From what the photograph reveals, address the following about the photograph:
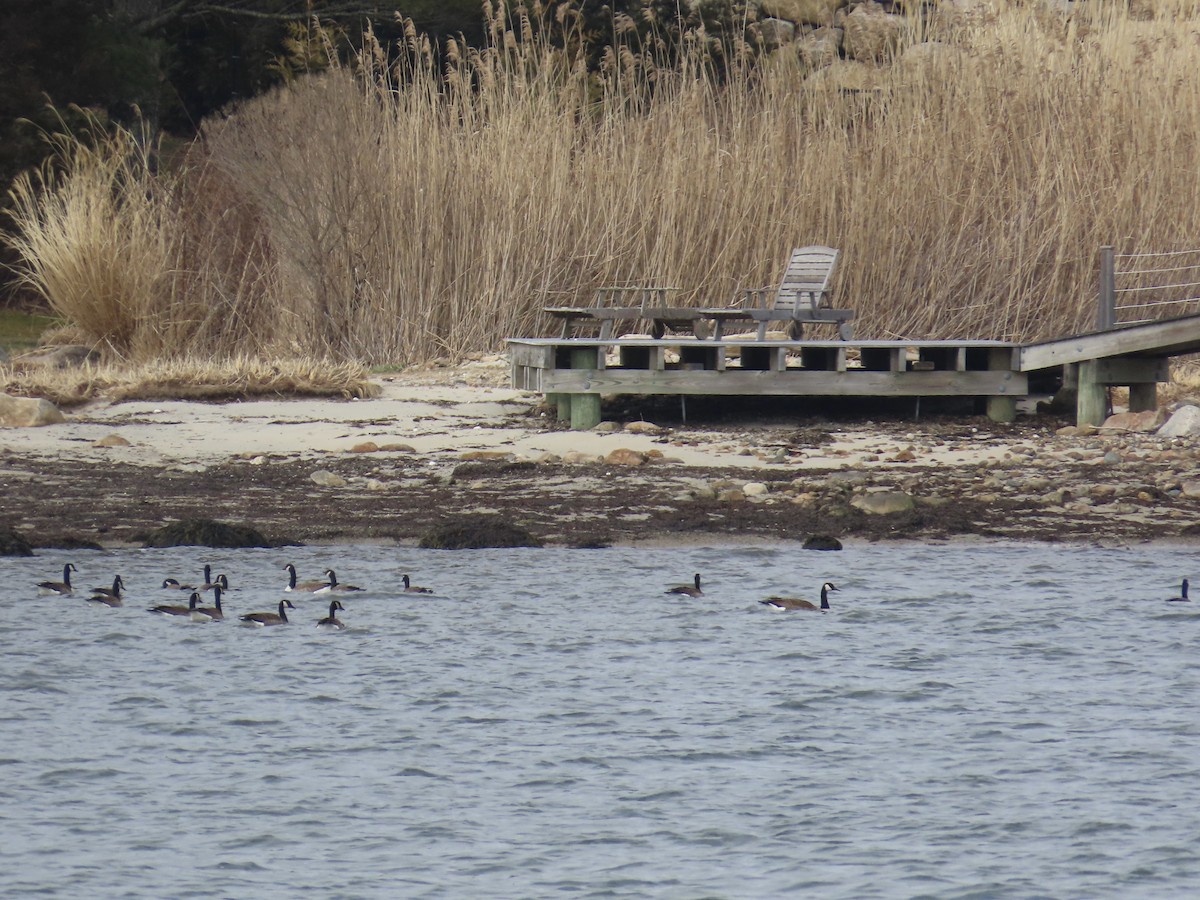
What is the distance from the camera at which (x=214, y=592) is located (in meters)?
7.43

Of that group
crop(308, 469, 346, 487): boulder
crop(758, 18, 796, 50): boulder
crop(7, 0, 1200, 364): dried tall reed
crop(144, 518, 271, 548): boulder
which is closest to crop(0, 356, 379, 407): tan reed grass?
crop(7, 0, 1200, 364): dried tall reed

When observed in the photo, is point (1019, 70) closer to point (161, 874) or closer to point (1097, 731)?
point (1097, 731)

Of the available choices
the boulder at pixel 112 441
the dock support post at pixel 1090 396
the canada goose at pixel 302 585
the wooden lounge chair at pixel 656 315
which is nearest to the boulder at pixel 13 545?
the canada goose at pixel 302 585

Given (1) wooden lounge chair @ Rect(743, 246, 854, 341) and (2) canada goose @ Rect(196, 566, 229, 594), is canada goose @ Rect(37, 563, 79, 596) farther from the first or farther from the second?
(1) wooden lounge chair @ Rect(743, 246, 854, 341)

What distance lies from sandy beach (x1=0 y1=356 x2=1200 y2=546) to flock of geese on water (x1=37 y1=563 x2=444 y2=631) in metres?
0.83

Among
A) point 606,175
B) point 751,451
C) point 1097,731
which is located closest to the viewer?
point 1097,731

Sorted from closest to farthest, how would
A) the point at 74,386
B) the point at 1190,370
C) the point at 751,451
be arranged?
the point at 751,451, the point at 74,386, the point at 1190,370

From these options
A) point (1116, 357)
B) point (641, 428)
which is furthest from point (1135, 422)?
point (641, 428)

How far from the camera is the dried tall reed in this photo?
13.4 m

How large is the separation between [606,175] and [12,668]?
858 centimetres

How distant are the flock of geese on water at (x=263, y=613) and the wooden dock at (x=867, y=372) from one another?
3.58 meters

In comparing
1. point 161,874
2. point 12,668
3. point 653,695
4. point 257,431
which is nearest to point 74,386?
point 257,431

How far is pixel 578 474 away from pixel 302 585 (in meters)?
2.68

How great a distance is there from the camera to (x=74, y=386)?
12141mm
